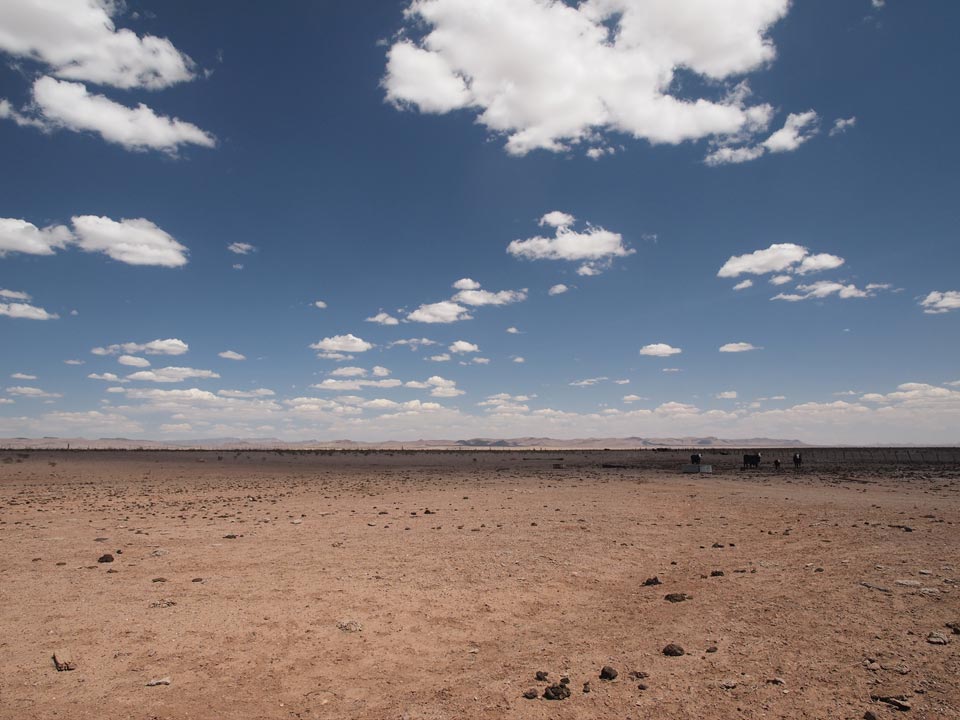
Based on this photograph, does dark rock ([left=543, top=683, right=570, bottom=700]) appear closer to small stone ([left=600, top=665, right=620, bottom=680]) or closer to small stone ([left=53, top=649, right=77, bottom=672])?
small stone ([left=600, top=665, right=620, bottom=680])

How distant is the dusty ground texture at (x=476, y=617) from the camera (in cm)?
630

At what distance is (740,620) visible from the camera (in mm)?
8461

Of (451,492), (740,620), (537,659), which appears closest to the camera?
(537,659)

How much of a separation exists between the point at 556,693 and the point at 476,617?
2.98 m

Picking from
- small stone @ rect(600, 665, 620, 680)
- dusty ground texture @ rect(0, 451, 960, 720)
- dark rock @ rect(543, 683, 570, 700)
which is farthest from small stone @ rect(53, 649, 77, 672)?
small stone @ rect(600, 665, 620, 680)

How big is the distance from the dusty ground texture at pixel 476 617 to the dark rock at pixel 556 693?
79mm

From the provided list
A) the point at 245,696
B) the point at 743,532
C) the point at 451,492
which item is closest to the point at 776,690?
the point at 245,696

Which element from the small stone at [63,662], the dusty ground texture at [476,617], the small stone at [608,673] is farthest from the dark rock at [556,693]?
the small stone at [63,662]

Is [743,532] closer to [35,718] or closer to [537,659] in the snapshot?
[537,659]

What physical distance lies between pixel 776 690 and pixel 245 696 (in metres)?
5.96

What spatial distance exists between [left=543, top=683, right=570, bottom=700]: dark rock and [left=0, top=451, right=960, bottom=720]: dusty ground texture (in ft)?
0.26

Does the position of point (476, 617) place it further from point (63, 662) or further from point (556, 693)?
point (63, 662)

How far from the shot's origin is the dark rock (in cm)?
626

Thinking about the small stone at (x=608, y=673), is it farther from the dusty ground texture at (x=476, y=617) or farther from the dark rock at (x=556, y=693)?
the dark rock at (x=556, y=693)
